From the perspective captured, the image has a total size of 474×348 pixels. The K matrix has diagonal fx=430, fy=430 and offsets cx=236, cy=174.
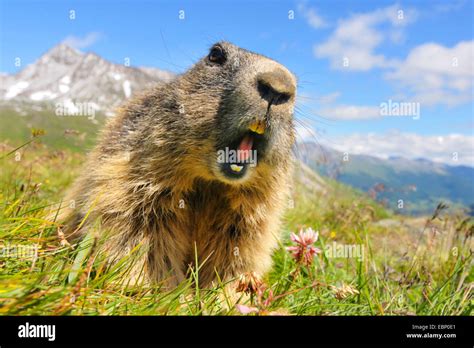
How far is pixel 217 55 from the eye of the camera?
14.1 feet

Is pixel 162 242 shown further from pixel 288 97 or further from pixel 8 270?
pixel 288 97

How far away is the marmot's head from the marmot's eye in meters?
0.08

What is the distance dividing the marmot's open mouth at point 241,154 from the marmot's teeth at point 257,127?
37 mm

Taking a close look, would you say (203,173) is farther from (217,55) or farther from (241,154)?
(217,55)

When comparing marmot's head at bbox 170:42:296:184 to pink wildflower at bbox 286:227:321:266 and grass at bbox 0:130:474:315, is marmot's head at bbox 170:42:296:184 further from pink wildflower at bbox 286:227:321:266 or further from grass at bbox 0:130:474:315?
grass at bbox 0:130:474:315

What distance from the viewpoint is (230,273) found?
430 centimetres

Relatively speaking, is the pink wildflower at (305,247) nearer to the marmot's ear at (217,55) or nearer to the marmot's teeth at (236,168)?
the marmot's teeth at (236,168)

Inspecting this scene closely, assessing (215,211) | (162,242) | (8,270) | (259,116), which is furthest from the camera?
(215,211)

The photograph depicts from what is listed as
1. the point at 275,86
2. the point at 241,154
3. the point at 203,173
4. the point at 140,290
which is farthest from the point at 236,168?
the point at 140,290

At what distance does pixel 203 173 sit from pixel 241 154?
1.57 feet

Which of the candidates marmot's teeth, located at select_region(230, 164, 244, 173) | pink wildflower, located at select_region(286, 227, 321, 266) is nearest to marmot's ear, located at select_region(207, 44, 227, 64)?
marmot's teeth, located at select_region(230, 164, 244, 173)
